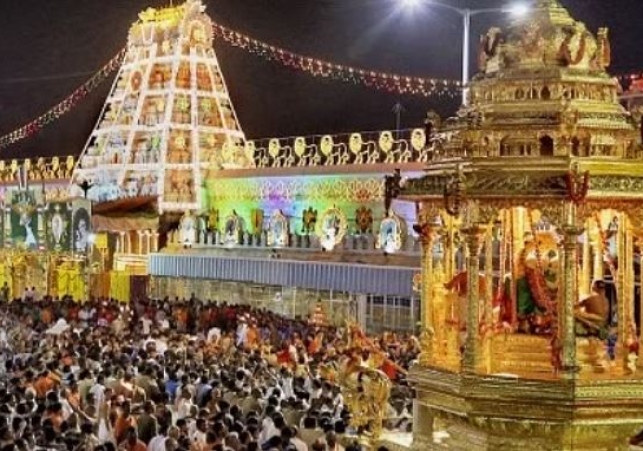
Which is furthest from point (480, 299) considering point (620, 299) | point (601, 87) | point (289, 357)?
point (289, 357)

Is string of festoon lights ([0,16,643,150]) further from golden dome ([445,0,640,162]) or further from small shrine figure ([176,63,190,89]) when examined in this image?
golden dome ([445,0,640,162])

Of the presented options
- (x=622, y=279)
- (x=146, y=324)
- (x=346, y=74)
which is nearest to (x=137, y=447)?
(x=622, y=279)

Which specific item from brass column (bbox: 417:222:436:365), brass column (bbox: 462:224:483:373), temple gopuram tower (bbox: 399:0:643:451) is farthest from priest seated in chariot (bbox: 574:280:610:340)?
brass column (bbox: 417:222:436:365)

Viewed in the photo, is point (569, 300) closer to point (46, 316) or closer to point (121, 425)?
point (121, 425)

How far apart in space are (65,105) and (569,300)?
115 ft

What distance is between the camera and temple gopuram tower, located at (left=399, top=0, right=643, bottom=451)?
30.7 feet

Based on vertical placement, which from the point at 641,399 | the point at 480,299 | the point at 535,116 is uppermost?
the point at 535,116

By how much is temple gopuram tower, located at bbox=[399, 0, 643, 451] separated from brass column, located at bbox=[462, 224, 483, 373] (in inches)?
0.4

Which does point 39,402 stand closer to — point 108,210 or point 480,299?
point 480,299

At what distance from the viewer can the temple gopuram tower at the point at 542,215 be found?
9.37 m

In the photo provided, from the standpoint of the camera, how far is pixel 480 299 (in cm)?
1034

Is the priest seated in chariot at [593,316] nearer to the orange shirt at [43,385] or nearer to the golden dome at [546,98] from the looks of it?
the golden dome at [546,98]

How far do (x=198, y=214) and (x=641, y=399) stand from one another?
1024 inches

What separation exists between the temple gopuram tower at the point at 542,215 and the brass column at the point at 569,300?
0.03 feet
